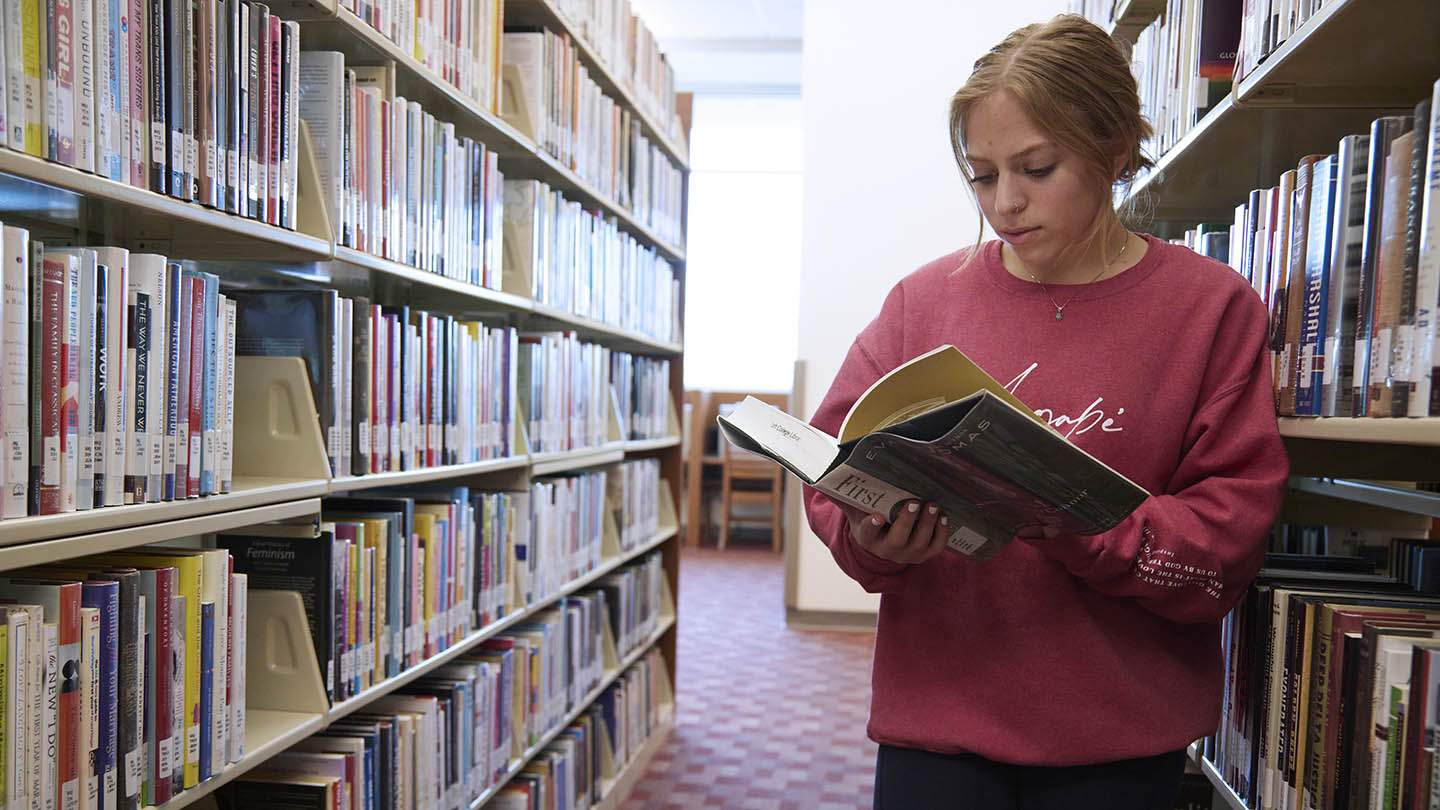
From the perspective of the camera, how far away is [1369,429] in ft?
2.91

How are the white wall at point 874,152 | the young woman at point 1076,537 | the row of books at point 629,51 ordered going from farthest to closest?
the white wall at point 874,152 → the row of books at point 629,51 → the young woman at point 1076,537

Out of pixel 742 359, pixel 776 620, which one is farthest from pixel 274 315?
pixel 742 359

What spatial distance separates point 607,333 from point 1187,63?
1747mm

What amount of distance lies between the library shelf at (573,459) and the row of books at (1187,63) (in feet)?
4.35

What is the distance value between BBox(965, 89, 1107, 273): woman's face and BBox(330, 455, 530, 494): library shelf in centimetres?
94

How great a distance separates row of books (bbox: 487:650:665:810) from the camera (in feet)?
7.78

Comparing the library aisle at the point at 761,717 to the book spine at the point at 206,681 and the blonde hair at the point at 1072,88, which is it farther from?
the blonde hair at the point at 1072,88

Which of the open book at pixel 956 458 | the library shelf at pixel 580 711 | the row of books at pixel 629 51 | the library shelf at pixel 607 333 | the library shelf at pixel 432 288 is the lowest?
the library shelf at pixel 580 711

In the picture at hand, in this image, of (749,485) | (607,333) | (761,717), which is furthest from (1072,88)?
(749,485)

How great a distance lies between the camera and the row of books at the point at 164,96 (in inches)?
38.7

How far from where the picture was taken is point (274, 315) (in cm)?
151

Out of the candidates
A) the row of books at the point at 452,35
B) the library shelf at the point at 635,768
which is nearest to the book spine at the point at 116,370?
the row of books at the point at 452,35

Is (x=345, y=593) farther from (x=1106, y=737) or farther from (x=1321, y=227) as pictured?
(x=1321, y=227)

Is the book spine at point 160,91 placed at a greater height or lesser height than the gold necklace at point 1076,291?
greater
